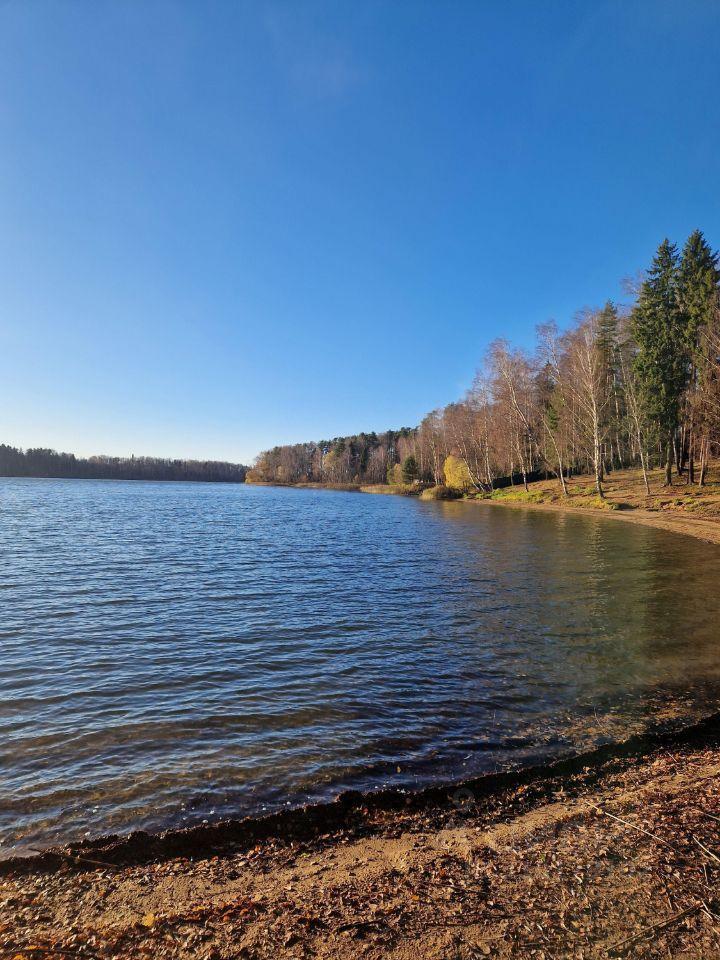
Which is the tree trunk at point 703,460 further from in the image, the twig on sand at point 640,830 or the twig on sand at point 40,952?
the twig on sand at point 40,952

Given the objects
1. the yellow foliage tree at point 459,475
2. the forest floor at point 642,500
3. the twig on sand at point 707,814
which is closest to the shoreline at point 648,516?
the forest floor at point 642,500

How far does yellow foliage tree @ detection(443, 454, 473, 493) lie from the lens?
80.4 meters

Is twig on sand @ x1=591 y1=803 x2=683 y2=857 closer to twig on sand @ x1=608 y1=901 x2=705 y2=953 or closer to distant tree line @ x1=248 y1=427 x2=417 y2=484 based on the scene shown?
twig on sand @ x1=608 y1=901 x2=705 y2=953

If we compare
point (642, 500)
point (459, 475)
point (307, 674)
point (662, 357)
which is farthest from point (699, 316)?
point (307, 674)

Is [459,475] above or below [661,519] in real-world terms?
above

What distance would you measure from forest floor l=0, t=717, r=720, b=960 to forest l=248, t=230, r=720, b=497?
119 feet

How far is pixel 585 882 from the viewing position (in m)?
4.16

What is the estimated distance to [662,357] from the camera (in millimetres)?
46062

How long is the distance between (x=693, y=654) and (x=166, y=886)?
37.4 feet

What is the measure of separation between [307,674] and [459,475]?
2886 inches

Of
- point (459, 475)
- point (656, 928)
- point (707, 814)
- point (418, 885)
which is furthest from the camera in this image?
point (459, 475)

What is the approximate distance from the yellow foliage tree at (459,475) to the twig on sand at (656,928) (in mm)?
77184

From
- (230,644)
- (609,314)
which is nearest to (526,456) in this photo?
(609,314)

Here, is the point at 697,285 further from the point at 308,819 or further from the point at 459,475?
the point at 308,819
